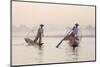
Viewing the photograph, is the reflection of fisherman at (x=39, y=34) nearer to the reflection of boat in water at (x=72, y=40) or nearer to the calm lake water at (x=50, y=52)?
the calm lake water at (x=50, y=52)

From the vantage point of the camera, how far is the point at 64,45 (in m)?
2.71

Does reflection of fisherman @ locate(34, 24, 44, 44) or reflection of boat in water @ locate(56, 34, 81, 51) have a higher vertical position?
reflection of fisherman @ locate(34, 24, 44, 44)

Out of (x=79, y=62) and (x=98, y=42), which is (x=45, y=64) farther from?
(x=98, y=42)

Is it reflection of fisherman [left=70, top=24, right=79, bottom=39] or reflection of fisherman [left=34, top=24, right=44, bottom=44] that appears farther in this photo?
reflection of fisherman [left=70, top=24, right=79, bottom=39]

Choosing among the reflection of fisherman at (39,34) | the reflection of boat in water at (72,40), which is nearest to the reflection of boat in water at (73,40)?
the reflection of boat in water at (72,40)

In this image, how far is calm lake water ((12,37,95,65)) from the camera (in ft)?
8.18

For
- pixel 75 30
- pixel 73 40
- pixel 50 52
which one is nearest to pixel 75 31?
pixel 75 30

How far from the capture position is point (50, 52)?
265 cm

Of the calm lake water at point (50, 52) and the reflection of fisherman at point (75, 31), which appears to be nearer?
the calm lake water at point (50, 52)

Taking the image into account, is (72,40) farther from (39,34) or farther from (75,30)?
(39,34)

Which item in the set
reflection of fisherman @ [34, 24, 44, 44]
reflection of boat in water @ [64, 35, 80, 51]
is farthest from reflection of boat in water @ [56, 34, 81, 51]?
reflection of fisherman @ [34, 24, 44, 44]

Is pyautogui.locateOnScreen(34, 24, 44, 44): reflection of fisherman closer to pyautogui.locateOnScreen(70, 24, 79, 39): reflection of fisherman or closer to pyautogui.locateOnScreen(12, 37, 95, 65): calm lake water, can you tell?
pyautogui.locateOnScreen(12, 37, 95, 65): calm lake water

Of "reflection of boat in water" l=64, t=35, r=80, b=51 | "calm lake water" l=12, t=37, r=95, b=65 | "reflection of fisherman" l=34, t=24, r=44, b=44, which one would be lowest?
"calm lake water" l=12, t=37, r=95, b=65

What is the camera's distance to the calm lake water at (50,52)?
98.1 inches
